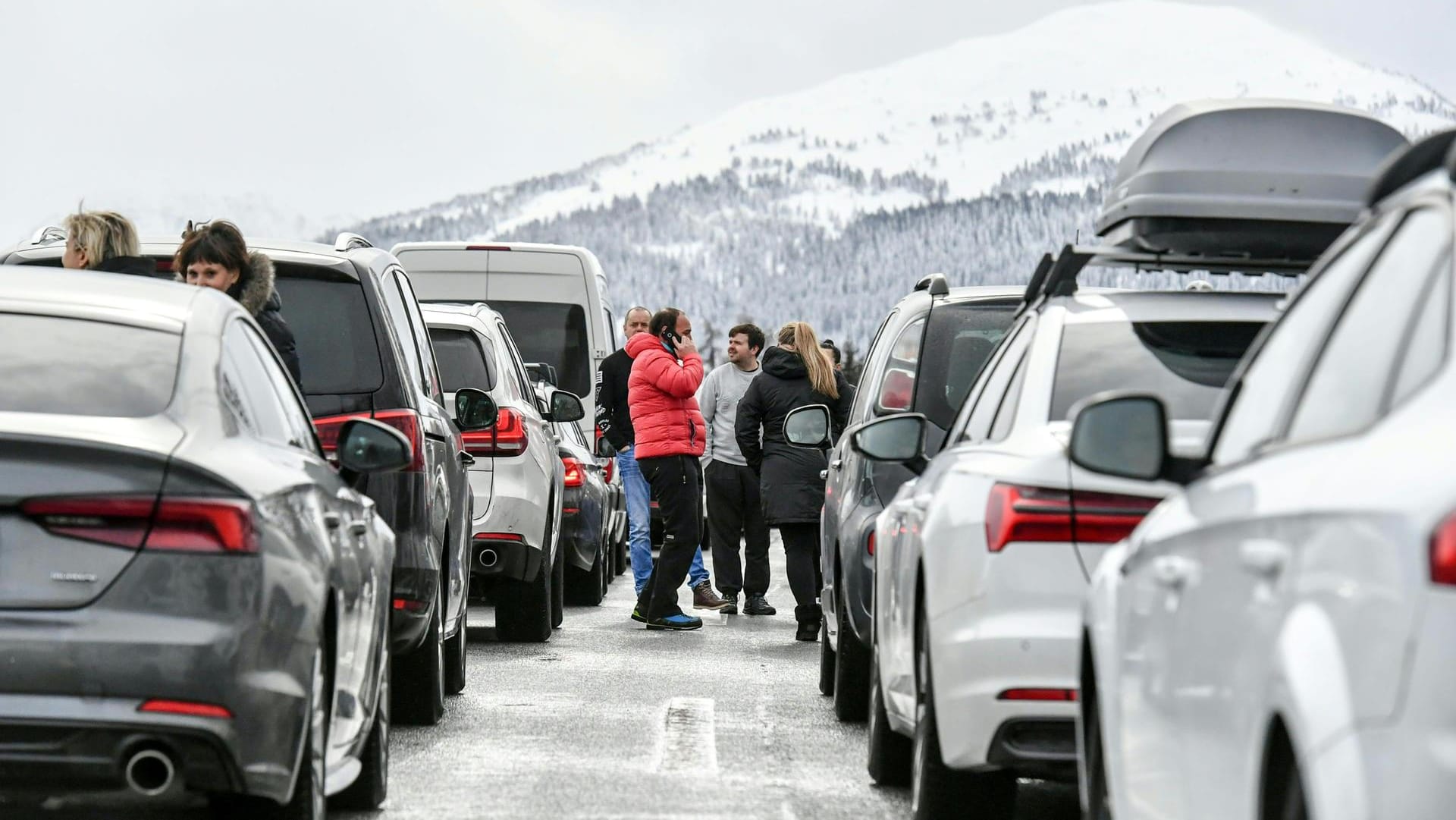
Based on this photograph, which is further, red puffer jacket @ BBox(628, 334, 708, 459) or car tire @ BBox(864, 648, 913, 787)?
red puffer jacket @ BBox(628, 334, 708, 459)

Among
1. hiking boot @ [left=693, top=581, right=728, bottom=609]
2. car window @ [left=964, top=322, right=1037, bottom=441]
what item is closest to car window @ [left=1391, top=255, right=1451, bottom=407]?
car window @ [left=964, top=322, right=1037, bottom=441]

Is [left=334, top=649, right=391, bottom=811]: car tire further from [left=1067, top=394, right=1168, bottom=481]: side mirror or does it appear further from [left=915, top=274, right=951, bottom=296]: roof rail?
[left=915, top=274, right=951, bottom=296]: roof rail

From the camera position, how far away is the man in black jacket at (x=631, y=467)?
17.3 m

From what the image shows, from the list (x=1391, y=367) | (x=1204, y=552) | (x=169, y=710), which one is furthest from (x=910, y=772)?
(x=1391, y=367)

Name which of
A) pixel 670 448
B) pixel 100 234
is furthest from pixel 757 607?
pixel 100 234

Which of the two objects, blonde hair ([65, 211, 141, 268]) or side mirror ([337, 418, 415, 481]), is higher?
blonde hair ([65, 211, 141, 268])

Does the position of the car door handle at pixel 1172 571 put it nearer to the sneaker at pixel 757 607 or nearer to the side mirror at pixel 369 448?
the side mirror at pixel 369 448

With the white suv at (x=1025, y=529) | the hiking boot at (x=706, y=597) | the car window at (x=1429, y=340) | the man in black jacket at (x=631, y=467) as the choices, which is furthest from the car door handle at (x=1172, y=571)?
the hiking boot at (x=706, y=597)

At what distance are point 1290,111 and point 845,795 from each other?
257 centimetres

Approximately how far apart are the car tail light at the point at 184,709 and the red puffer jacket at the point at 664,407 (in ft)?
34.6

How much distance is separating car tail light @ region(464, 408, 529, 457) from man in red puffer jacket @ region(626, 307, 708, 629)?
2.23 meters

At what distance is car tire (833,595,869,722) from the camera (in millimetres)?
10016

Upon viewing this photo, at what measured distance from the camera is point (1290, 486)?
3270mm

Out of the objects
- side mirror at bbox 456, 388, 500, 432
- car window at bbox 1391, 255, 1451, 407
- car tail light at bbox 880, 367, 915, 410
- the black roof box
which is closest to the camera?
car window at bbox 1391, 255, 1451, 407
